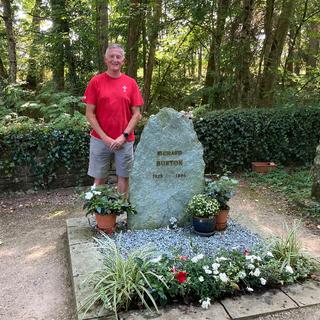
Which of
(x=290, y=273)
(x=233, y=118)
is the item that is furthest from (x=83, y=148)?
(x=290, y=273)

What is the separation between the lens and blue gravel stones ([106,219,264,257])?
3434 millimetres

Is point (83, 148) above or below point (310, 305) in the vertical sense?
above

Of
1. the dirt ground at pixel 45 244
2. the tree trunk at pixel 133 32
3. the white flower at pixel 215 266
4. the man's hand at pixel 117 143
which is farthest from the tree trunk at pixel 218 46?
the white flower at pixel 215 266

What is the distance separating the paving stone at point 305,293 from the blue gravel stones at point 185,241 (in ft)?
1.77

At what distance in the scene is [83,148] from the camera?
6.11m

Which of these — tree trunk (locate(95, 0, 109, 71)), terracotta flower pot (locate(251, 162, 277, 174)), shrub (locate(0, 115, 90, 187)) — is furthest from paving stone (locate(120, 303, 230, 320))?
tree trunk (locate(95, 0, 109, 71))

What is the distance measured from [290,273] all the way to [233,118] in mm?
4144

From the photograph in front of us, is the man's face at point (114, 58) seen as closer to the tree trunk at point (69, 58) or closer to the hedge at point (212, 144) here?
the hedge at point (212, 144)

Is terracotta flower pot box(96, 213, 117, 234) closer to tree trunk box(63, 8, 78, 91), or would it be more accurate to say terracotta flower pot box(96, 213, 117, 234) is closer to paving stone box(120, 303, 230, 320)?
paving stone box(120, 303, 230, 320)

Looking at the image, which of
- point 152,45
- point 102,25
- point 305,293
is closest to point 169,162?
point 305,293

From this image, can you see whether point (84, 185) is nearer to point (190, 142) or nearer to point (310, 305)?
point (190, 142)

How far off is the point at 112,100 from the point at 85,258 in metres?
1.62

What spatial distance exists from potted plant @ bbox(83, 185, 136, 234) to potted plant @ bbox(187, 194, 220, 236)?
63cm

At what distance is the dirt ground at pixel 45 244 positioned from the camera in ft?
9.80
